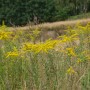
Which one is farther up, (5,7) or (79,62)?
(79,62)

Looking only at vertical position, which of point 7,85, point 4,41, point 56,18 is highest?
point 4,41

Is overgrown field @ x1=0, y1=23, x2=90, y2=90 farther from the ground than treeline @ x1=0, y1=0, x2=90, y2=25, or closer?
farther from the ground

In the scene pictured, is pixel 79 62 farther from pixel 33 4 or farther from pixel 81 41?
pixel 33 4

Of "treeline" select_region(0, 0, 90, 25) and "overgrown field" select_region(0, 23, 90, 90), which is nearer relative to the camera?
"overgrown field" select_region(0, 23, 90, 90)

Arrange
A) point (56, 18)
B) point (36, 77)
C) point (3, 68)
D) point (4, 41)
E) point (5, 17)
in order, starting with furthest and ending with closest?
point (56, 18), point (5, 17), point (4, 41), point (3, 68), point (36, 77)

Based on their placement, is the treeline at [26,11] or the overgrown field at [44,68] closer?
the overgrown field at [44,68]

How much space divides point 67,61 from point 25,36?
1.84 metres

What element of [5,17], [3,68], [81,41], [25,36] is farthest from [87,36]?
[5,17]

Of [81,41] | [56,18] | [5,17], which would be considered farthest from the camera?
[56,18]

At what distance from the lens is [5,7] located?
40812 millimetres

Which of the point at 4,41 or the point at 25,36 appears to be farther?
the point at 25,36

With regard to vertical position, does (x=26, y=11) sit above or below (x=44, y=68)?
below

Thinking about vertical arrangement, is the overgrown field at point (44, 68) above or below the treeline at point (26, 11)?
above

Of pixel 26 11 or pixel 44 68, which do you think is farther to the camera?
pixel 26 11
